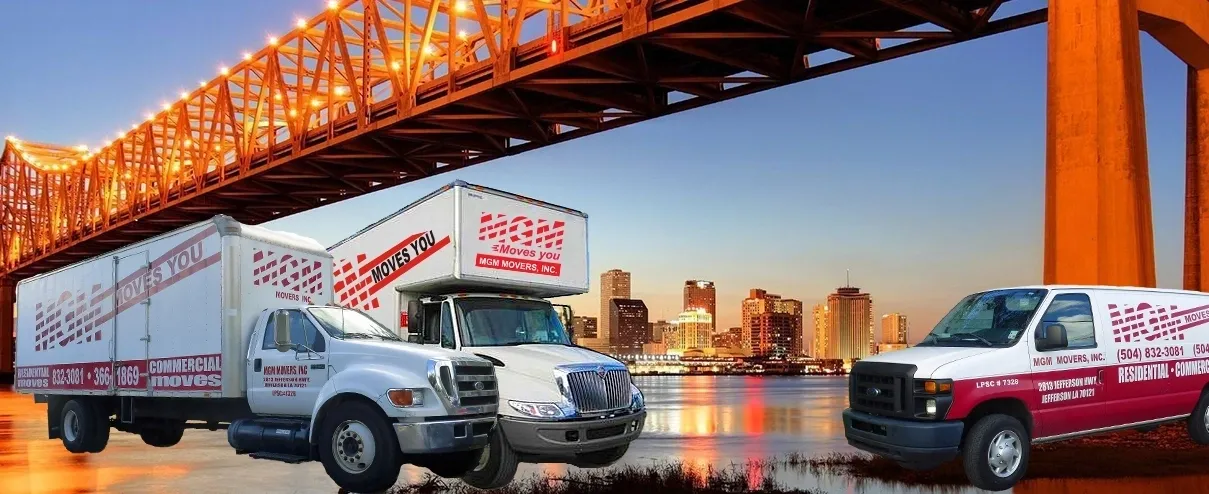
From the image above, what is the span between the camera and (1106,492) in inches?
478

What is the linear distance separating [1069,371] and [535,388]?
20.8 feet

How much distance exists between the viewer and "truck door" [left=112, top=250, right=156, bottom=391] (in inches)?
618

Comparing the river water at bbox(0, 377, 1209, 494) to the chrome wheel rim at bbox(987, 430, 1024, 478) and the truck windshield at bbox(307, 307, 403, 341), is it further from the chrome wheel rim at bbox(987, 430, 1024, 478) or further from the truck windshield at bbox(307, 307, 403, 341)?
the truck windshield at bbox(307, 307, 403, 341)

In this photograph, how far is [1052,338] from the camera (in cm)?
1229

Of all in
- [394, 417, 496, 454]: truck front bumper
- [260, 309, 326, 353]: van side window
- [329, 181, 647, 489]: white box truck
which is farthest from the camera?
[260, 309, 326, 353]: van side window

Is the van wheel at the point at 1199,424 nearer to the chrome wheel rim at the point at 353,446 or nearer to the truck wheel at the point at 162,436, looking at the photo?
the chrome wheel rim at the point at 353,446

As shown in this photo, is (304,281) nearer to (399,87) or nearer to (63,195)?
(399,87)

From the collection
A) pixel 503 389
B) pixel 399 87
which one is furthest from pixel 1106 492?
pixel 399 87

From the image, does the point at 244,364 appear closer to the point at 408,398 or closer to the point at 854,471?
the point at 408,398

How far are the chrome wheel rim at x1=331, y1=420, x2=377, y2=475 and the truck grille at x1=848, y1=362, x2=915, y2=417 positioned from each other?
226 inches

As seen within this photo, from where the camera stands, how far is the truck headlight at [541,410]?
12258 mm

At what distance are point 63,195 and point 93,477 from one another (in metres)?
87.8

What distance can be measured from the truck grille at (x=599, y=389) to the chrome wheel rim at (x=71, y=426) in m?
9.47

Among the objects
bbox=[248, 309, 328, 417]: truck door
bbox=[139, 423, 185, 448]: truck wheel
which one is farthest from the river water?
bbox=[248, 309, 328, 417]: truck door
